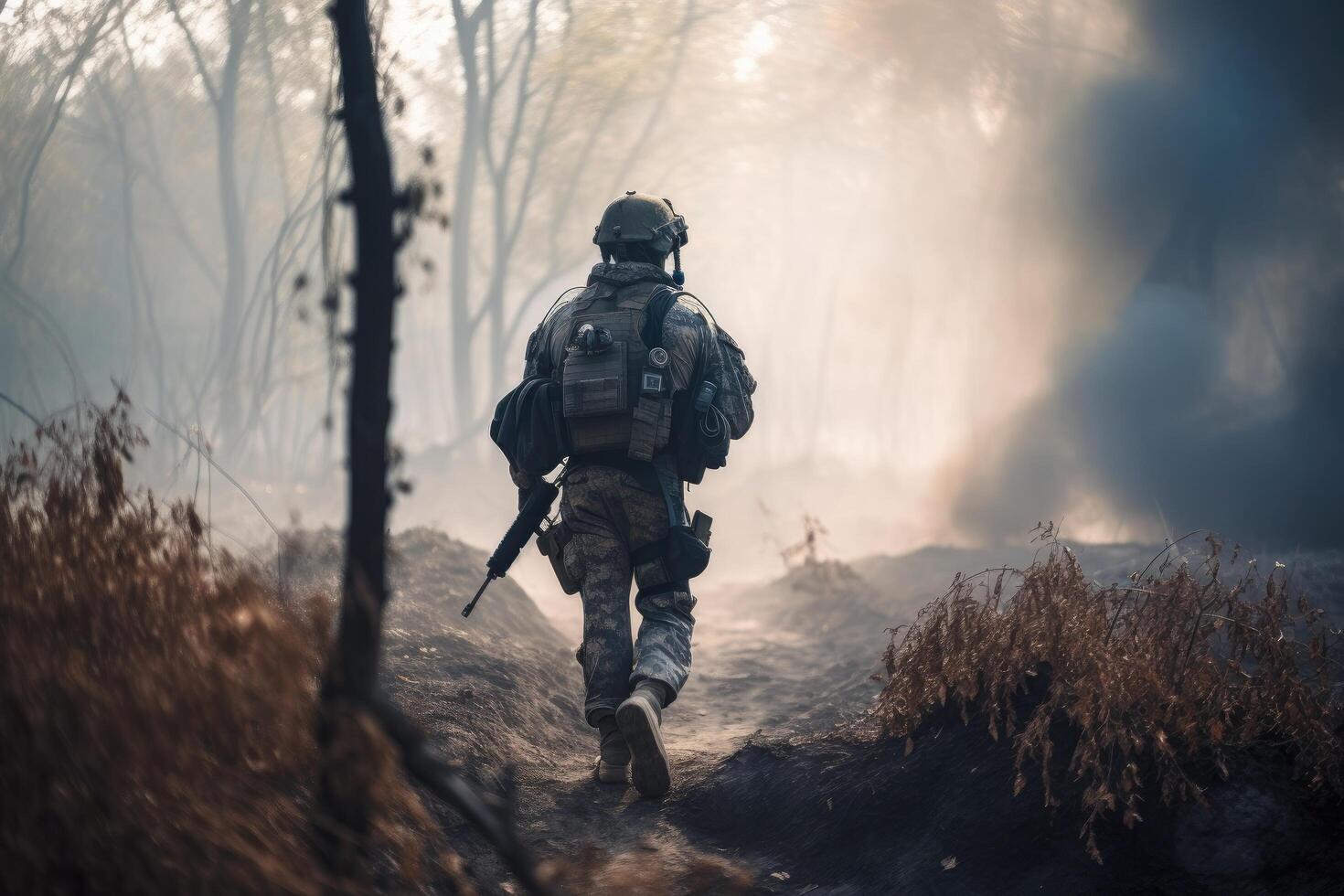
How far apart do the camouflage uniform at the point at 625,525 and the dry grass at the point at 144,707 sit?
4.48 ft

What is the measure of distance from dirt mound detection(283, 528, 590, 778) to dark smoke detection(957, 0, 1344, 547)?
5.57 m

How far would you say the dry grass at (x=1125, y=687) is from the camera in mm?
2721

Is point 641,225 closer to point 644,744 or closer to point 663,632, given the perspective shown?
point 663,632

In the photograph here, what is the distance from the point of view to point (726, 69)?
54.2 feet

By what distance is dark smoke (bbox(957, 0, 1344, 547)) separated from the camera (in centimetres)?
805

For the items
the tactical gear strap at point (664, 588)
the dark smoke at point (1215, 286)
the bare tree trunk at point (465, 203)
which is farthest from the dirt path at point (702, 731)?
the bare tree trunk at point (465, 203)

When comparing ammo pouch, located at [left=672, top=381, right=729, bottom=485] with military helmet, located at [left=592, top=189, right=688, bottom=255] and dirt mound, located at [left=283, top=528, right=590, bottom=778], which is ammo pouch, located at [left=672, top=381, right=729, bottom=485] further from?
dirt mound, located at [left=283, top=528, right=590, bottom=778]

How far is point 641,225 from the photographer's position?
14.0 ft

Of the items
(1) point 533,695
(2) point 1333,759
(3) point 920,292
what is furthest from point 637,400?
(3) point 920,292

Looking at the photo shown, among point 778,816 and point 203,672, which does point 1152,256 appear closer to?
point 778,816

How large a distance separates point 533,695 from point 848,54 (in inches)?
476

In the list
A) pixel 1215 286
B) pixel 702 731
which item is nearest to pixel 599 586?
pixel 702 731

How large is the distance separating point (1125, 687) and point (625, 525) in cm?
191

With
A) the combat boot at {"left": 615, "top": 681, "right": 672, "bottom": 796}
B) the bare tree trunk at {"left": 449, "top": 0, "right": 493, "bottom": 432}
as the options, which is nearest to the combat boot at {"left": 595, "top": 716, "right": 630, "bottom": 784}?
the combat boot at {"left": 615, "top": 681, "right": 672, "bottom": 796}
